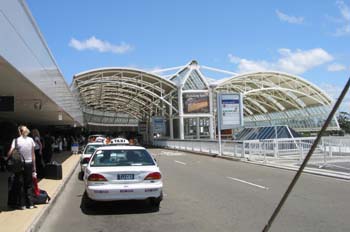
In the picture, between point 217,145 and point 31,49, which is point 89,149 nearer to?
point 31,49

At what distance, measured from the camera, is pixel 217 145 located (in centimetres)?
3516

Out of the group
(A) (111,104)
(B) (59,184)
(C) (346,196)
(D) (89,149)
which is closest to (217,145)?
(D) (89,149)

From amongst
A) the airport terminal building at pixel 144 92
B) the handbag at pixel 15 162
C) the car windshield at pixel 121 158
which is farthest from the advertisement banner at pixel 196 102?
the handbag at pixel 15 162

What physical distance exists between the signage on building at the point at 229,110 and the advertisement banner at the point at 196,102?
27.2 m

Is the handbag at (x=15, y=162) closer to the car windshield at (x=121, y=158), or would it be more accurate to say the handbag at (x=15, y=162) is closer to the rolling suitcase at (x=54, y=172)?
the car windshield at (x=121, y=158)

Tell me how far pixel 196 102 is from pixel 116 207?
5159 cm

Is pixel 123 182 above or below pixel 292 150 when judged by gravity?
below

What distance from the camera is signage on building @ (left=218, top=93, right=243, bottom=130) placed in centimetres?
3372

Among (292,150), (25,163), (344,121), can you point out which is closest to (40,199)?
(25,163)

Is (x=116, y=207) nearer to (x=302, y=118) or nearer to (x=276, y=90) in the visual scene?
(x=276, y=90)

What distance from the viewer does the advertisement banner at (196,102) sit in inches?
2435

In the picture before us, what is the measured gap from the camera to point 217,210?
32.4ft

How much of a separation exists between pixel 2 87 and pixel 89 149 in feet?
27.9

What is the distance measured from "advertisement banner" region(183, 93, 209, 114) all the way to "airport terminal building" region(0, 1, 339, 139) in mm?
136
